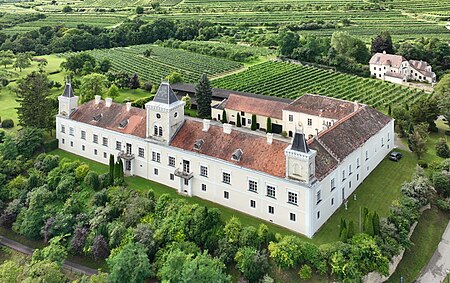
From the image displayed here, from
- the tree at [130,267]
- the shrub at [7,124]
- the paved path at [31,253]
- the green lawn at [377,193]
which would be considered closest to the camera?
the tree at [130,267]

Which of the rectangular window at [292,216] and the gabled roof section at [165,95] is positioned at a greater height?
the gabled roof section at [165,95]

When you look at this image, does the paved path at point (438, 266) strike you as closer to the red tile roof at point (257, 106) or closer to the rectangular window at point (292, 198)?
the rectangular window at point (292, 198)

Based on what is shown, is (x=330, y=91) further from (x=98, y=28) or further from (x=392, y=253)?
(x=98, y=28)

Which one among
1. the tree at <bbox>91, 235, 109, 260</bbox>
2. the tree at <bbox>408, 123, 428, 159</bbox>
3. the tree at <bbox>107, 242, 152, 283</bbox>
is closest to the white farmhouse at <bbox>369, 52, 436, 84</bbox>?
the tree at <bbox>408, 123, 428, 159</bbox>

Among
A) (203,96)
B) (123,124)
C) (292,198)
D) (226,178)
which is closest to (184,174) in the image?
(226,178)

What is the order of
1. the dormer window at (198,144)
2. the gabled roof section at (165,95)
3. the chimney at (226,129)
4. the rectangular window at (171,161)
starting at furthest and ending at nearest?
1. the gabled roof section at (165,95)
2. the rectangular window at (171,161)
3. the chimney at (226,129)
4. the dormer window at (198,144)

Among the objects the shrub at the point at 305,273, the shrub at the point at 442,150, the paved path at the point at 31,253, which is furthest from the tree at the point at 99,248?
the shrub at the point at 442,150

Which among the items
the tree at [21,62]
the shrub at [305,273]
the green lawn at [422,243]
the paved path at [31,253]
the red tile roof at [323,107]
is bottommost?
the paved path at [31,253]

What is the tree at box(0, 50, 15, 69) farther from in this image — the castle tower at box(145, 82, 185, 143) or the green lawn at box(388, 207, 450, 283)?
the green lawn at box(388, 207, 450, 283)
